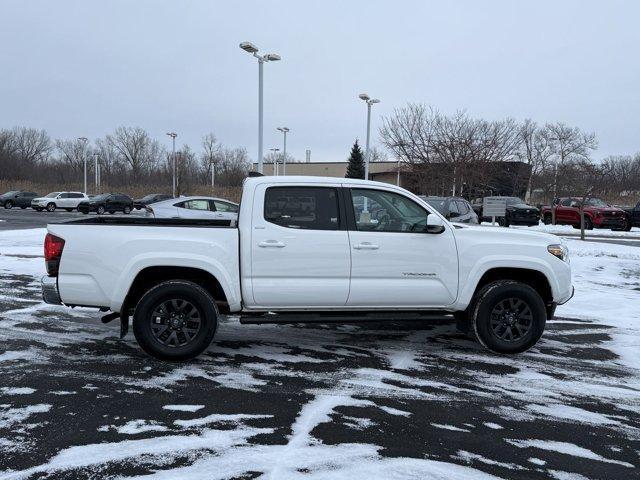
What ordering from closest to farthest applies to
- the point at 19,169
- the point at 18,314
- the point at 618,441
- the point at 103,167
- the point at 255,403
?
the point at 618,441 → the point at 255,403 → the point at 18,314 → the point at 19,169 → the point at 103,167

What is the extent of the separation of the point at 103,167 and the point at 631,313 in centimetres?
9439

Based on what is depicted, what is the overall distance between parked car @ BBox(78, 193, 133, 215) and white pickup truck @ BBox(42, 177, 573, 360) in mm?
37910

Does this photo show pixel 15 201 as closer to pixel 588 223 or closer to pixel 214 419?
pixel 588 223

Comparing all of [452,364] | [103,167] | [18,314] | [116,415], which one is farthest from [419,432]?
[103,167]

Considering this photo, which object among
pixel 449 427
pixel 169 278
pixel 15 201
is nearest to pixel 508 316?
pixel 449 427

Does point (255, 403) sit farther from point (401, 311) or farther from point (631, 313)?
point (631, 313)

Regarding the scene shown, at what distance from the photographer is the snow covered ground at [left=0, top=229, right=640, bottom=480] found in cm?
348

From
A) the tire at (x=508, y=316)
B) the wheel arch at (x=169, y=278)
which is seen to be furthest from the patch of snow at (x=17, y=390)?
the tire at (x=508, y=316)

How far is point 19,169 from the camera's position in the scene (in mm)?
79875

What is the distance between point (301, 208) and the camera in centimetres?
563

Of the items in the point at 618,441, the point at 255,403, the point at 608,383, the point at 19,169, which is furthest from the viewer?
the point at 19,169

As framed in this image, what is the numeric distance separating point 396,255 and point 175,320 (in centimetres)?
239

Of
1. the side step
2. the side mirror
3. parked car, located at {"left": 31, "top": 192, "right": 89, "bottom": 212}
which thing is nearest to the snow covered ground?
the side step

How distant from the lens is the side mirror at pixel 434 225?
5.57 meters
